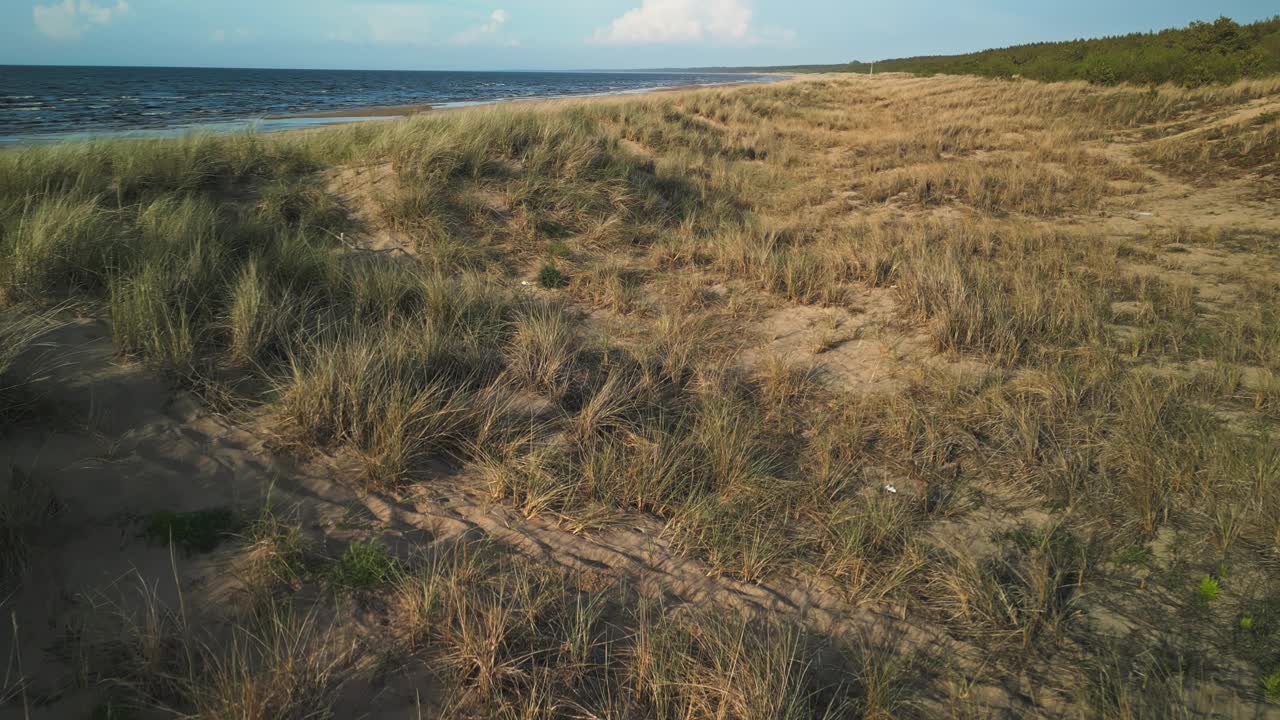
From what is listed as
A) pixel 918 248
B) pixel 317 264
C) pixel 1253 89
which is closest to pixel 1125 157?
pixel 1253 89

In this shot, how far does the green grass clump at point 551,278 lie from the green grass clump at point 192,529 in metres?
4.07

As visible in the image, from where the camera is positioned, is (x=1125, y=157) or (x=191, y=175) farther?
(x=1125, y=157)

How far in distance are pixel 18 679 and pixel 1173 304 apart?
312 inches

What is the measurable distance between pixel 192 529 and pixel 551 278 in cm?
428

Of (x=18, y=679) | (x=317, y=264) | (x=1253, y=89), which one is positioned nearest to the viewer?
(x=18, y=679)

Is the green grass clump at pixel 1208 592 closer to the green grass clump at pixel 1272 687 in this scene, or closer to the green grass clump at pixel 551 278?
the green grass clump at pixel 1272 687

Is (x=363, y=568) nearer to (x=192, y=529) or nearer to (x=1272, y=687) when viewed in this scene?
(x=192, y=529)

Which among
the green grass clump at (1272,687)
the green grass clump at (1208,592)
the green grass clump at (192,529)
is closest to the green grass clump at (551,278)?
the green grass clump at (192,529)

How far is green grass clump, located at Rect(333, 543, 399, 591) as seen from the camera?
97.8 inches

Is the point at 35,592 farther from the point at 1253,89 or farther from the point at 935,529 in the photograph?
the point at 1253,89

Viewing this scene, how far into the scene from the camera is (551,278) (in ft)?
21.3

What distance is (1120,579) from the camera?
278 cm

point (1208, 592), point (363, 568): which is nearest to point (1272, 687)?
point (1208, 592)

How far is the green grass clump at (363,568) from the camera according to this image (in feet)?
8.15
